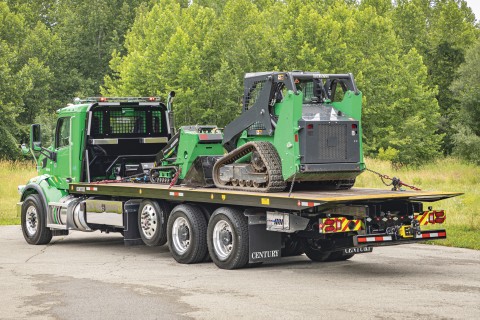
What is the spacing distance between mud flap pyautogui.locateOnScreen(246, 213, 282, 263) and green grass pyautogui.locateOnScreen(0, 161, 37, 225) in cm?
1241

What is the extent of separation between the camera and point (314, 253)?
15.3 metres

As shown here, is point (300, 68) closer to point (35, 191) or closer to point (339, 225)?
point (35, 191)

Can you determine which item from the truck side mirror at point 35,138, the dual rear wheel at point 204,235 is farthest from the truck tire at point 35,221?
the dual rear wheel at point 204,235

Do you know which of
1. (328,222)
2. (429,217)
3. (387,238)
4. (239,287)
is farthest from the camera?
(429,217)

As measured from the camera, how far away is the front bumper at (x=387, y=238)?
1283 cm

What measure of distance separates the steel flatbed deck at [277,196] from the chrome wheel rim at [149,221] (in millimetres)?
300

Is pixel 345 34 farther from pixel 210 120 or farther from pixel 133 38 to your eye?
pixel 133 38

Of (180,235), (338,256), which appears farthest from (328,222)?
(180,235)

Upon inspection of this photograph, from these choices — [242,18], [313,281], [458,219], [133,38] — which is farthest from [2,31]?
[313,281]

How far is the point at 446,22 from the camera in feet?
250

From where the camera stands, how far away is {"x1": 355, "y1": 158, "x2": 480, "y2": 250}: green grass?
18547 mm

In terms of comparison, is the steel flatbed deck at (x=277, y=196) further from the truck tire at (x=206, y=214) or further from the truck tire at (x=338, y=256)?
the truck tire at (x=338, y=256)

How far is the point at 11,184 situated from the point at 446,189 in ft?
52.3

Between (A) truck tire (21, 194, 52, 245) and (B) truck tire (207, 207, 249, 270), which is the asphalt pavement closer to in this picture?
(B) truck tire (207, 207, 249, 270)
